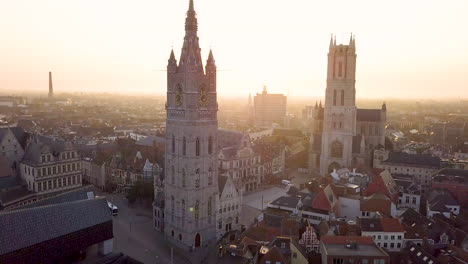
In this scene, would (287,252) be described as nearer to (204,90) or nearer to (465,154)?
(204,90)

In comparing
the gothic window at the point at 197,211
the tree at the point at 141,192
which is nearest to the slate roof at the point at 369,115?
the tree at the point at 141,192

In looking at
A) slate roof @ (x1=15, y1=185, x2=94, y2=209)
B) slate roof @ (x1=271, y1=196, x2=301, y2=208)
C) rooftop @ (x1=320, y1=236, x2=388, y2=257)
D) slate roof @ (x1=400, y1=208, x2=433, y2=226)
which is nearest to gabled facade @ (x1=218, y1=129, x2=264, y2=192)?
slate roof @ (x1=271, y1=196, x2=301, y2=208)

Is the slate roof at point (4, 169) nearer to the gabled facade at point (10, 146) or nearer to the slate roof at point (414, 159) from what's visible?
the gabled facade at point (10, 146)

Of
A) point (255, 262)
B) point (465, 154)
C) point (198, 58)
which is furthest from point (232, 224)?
point (465, 154)

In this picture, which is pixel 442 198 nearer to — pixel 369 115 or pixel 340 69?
pixel 340 69

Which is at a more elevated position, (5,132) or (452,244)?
(5,132)

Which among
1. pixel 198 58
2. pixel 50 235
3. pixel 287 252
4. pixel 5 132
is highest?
pixel 198 58
